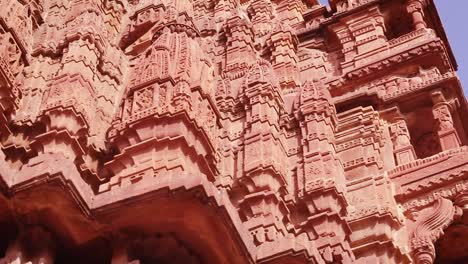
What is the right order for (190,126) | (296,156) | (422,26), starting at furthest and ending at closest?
(422,26) < (296,156) < (190,126)

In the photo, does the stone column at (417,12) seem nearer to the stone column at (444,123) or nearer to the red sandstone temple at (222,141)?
the red sandstone temple at (222,141)

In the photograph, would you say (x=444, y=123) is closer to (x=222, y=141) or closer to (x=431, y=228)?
(x=431, y=228)

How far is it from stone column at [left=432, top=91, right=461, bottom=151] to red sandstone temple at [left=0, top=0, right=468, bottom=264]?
0.09ft

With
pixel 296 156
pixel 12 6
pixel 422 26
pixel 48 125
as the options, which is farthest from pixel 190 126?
pixel 422 26

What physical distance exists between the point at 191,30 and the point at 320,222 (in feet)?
11.0

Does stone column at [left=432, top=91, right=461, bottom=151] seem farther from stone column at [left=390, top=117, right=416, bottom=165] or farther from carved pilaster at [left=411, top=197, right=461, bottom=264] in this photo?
carved pilaster at [left=411, top=197, right=461, bottom=264]

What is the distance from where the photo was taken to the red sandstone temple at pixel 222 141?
22.7 feet

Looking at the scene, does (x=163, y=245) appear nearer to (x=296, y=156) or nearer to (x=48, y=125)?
(x=48, y=125)

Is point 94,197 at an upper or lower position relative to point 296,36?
lower

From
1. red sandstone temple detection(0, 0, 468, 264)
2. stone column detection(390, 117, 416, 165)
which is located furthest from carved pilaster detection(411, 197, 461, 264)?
stone column detection(390, 117, 416, 165)

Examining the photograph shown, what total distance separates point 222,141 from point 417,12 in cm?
→ 563

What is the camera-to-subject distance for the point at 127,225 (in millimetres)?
6949

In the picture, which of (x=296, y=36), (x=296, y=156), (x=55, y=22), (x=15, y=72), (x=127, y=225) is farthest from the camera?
(x=296, y=36)

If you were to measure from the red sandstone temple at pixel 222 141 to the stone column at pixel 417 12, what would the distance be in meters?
0.04
